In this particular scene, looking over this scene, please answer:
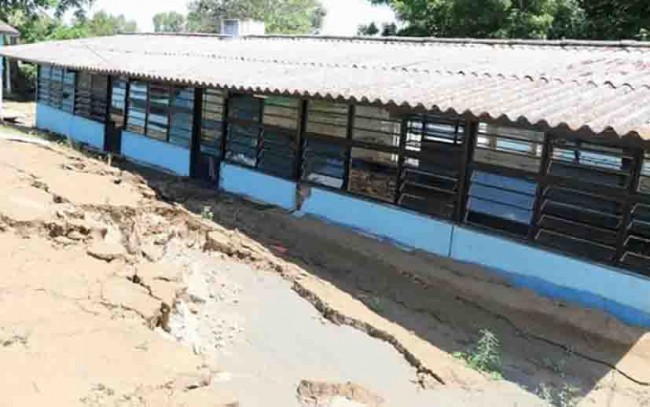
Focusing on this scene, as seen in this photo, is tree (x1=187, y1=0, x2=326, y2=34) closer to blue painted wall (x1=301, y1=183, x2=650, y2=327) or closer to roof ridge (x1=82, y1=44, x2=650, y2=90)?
roof ridge (x1=82, y1=44, x2=650, y2=90)

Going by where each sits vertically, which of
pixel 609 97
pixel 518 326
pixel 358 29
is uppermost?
pixel 358 29

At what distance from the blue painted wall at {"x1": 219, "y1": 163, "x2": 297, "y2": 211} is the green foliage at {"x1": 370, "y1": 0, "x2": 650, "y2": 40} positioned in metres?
11.3

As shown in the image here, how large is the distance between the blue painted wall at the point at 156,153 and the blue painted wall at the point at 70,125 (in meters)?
1.49

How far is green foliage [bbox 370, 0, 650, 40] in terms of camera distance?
20141 mm

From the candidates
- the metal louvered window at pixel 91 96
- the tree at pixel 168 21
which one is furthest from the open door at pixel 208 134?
the tree at pixel 168 21

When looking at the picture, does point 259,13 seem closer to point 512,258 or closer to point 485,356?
point 512,258

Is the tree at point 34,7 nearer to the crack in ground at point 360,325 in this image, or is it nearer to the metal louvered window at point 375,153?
the metal louvered window at point 375,153

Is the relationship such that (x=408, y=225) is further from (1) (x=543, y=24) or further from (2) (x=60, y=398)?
(1) (x=543, y=24)

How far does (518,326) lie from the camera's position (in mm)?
7871

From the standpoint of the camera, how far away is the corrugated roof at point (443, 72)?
773 cm

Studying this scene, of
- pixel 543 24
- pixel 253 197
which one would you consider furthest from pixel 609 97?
pixel 543 24

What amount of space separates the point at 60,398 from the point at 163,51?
1461 cm

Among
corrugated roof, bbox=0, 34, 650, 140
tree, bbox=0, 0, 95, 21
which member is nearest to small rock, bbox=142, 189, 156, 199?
corrugated roof, bbox=0, 34, 650, 140

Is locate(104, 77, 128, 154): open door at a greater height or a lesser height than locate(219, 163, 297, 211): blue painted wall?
greater
